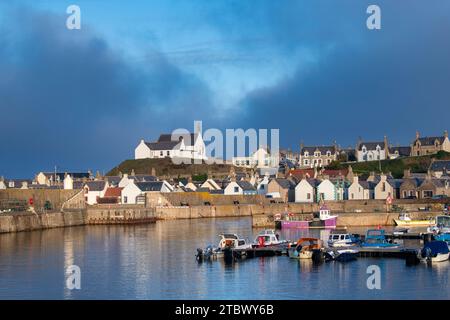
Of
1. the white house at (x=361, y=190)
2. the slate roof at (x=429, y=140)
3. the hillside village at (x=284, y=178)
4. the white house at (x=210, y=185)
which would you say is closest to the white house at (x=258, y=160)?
the hillside village at (x=284, y=178)

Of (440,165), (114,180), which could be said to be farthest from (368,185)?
(114,180)

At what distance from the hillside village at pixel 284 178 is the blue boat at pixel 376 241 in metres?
34.9

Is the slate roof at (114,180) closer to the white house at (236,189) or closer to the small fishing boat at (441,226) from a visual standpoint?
the white house at (236,189)

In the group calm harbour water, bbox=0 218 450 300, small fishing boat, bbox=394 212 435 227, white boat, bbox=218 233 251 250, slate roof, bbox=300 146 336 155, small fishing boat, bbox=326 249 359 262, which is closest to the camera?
calm harbour water, bbox=0 218 450 300

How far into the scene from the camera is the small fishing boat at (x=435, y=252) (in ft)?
152

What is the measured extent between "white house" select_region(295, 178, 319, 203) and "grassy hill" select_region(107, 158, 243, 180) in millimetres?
24021

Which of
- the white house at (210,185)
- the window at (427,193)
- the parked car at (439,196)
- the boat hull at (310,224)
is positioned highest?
the white house at (210,185)

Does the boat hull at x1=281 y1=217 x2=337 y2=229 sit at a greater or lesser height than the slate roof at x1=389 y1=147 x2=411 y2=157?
lesser

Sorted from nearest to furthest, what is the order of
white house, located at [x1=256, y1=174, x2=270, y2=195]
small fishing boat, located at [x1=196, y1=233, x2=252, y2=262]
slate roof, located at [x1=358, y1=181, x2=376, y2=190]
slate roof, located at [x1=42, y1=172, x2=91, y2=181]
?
small fishing boat, located at [x1=196, y1=233, x2=252, y2=262]
slate roof, located at [x1=358, y1=181, x2=376, y2=190]
white house, located at [x1=256, y1=174, x2=270, y2=195]
slate roof, located at [x1=42, y1=172, x2=91, y2=181]

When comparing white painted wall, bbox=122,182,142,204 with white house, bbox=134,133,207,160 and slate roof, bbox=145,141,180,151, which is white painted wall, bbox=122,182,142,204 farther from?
slate roof, bbox=145,141,180,151

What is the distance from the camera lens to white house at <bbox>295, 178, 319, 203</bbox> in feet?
322

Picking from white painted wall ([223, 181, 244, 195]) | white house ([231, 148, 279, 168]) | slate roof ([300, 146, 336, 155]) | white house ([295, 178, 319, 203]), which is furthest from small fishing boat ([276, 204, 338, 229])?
white house ([231, 148, 279, 168])
